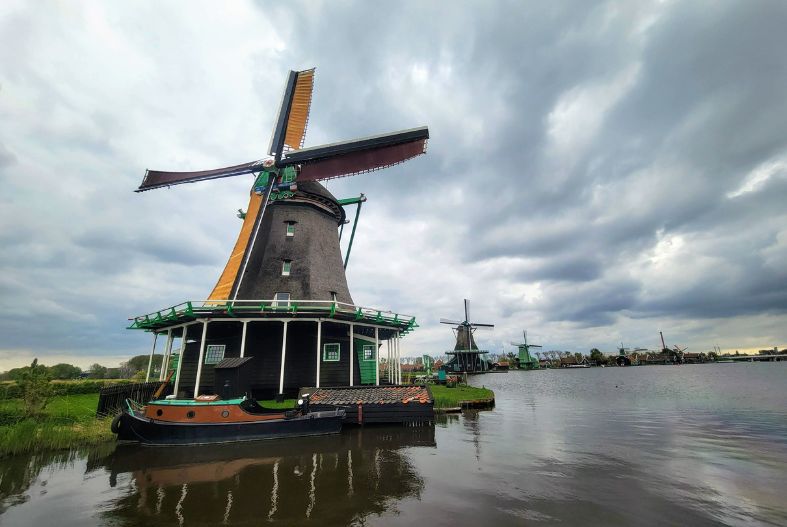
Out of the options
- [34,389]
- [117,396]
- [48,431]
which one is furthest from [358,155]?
[48,431]

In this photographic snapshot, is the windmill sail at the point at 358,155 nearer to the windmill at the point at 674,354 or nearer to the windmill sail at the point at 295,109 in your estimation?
the windmill sail at the point at 295,109

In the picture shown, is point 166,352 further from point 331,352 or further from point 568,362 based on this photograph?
point 568,362

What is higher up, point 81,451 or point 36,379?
point 36,379

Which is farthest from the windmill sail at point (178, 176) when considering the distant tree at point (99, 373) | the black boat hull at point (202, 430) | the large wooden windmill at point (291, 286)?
the distant tree at point (99, 373)

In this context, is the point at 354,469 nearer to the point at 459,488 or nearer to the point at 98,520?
the point at 459,488

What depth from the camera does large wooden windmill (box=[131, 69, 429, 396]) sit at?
20.3m

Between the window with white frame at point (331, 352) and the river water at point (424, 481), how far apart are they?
7213 millimetres

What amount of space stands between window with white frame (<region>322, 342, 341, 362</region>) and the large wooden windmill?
0.06 meters

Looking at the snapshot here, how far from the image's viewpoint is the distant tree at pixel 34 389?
14055 millimetres

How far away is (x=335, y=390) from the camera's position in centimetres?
1850

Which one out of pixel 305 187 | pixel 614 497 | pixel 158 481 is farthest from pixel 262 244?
pixel 614 497

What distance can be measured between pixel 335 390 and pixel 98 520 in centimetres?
1195

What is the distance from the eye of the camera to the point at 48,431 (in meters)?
12.9

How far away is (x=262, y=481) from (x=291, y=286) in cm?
1463
